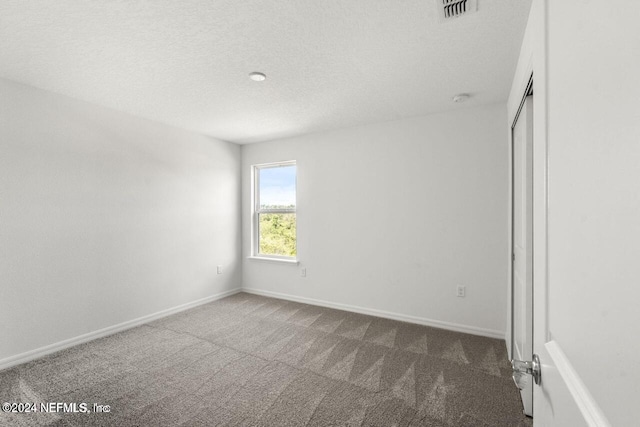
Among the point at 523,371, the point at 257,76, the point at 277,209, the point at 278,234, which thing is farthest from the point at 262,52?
the point at 278,234

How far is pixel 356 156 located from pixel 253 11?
87.1 inches

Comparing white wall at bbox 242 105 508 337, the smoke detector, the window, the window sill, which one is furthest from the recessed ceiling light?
the window sill

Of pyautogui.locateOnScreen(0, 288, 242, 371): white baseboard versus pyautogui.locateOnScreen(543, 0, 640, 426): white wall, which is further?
pyautogui.locateOnScreen(0, 288, 242, 371): white baseboard

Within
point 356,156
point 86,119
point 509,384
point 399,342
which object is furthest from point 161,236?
point 509,384

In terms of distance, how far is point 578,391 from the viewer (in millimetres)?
474

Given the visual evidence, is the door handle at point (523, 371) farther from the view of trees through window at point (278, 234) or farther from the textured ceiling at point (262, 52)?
the view of trees through window at point (278, 234)

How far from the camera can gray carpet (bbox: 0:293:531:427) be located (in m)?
1.76

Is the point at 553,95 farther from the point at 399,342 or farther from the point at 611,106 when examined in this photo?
the point at 399,342

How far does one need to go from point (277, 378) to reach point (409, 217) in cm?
214

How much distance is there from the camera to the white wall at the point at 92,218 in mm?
2363

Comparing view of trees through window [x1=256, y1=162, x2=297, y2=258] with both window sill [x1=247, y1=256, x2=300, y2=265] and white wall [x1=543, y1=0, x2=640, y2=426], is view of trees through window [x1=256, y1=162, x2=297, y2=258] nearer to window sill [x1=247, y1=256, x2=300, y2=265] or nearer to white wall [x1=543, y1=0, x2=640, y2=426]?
window sill [x1=247, y1=256, x2=300, y2=265]

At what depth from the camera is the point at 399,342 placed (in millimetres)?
2736

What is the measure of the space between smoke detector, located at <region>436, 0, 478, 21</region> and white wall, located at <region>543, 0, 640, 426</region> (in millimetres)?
1142

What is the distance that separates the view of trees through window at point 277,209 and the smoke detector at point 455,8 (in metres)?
2.87
